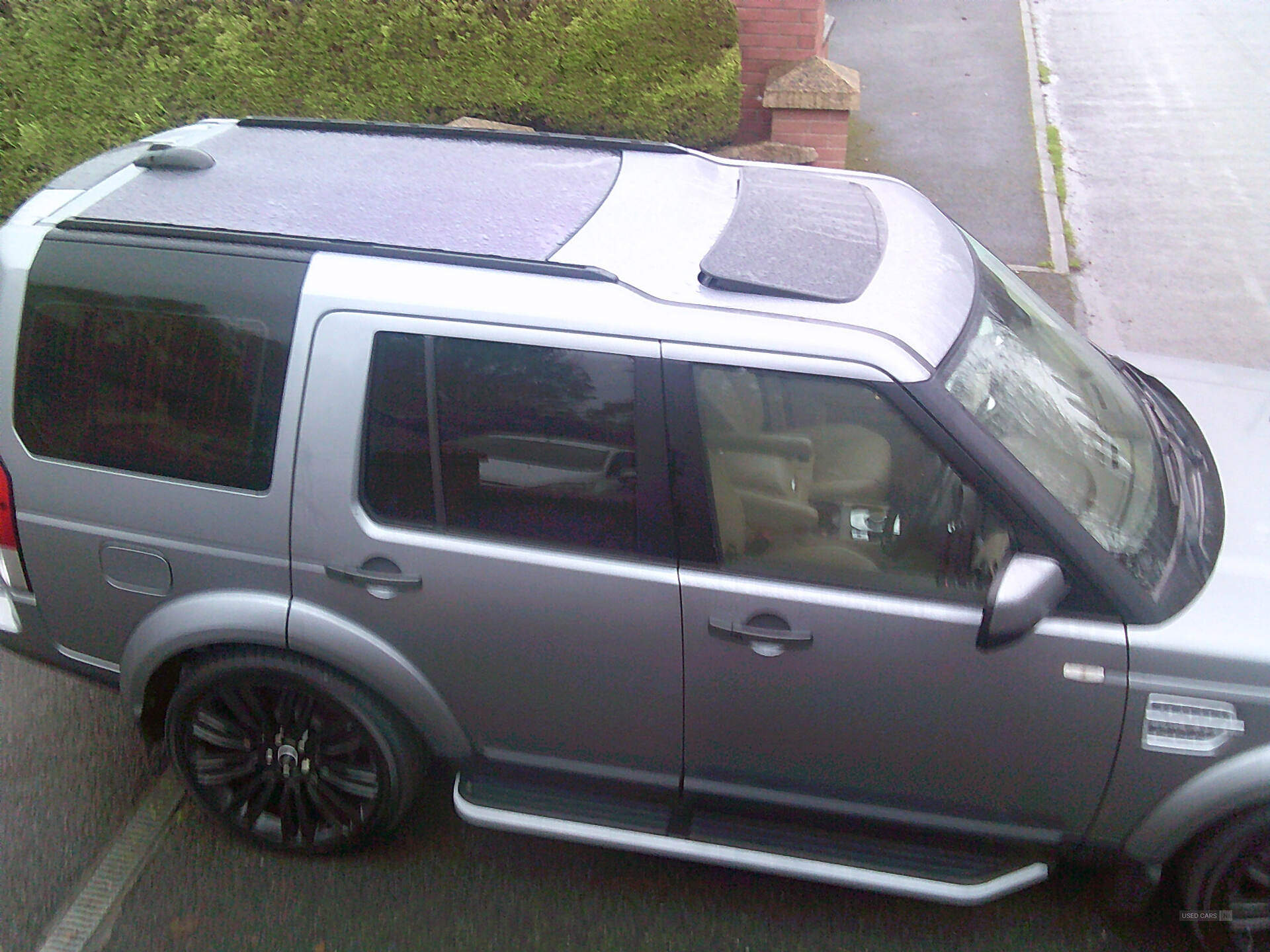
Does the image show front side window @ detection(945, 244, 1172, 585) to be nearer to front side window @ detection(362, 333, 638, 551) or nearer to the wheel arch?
front side window @ detection(362, 333, 638, 551)

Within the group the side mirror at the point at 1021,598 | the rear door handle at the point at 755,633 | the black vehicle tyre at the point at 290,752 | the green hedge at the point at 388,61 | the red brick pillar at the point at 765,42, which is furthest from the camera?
the red brick pillar at the point at 765,42

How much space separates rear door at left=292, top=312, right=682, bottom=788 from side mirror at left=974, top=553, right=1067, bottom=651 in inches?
29.0

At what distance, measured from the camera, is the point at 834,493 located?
104 inches

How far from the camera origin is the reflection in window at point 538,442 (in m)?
2.63

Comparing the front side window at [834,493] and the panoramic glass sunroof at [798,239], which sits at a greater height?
the panoramic glass sunroof at [798,239]

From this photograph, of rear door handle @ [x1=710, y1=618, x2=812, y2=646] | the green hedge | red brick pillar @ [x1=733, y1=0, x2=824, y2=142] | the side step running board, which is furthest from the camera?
red brick pillar @ [x1=733, y1=0, x2=824, y2=142]

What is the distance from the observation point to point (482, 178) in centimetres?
327

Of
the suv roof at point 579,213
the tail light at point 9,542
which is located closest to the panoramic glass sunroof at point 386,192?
the suv roof at point 579,213

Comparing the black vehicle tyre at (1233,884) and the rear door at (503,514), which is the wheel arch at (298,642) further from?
the black vehicle tyre at (1233,884)

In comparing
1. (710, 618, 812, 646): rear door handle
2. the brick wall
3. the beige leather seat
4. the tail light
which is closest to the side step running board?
(710, 618, 812, 646): rear door handle

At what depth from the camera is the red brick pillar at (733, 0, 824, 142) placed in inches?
297

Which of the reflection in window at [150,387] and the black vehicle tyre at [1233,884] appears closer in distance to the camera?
the black vehicle tyre at [1233,884]

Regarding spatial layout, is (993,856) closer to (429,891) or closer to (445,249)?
(429,891)

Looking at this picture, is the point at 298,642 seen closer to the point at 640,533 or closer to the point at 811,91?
the point at 640,533
